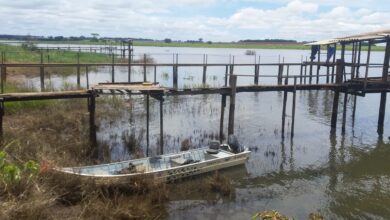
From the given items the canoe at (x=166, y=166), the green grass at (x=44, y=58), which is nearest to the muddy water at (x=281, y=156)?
the canoe at (x=166, y=166)

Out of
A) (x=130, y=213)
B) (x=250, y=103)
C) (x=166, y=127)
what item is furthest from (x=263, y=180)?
(x=250, y=103)

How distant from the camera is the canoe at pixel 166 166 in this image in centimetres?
1300

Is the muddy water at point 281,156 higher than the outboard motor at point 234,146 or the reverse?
the reverse

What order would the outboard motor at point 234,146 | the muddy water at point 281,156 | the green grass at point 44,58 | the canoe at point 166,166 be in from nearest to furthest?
the canoe at point 166,166 < the muddy water at point 281,156 < the outboard motor at point 234,146 < the green grass at point 44,58

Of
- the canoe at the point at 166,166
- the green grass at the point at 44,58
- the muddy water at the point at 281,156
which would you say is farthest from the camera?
the green grass at the point at 44,58

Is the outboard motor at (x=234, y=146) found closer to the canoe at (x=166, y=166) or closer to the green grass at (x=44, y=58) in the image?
the canoe at (x=166, y=166)

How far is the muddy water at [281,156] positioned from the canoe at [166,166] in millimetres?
667

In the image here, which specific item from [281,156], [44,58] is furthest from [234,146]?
[44,58]

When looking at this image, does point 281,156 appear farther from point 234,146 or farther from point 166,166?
point 166,166

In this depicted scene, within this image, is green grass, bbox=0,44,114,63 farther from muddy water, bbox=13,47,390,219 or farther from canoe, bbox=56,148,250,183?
canoe, bbox=56,148,250,183

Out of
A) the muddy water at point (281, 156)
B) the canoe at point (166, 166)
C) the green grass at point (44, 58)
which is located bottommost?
the muddy water at point (281, 156)

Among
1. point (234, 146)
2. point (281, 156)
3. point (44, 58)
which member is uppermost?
point (44, 58)

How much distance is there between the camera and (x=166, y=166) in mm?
15477

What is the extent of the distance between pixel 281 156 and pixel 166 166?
6.23 meters
